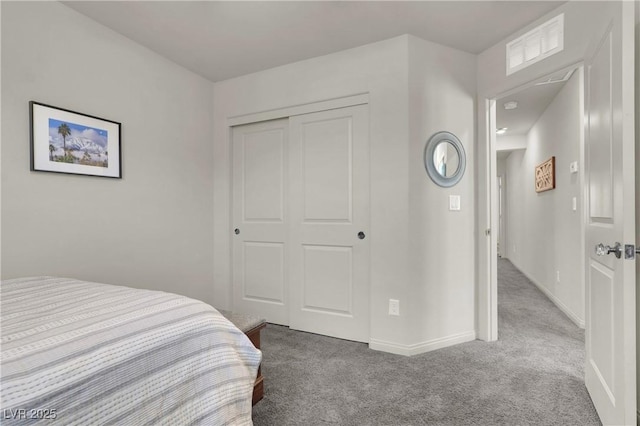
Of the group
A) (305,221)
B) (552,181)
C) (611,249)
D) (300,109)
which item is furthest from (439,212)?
(552,181)

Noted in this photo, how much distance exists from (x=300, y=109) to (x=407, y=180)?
1178mm

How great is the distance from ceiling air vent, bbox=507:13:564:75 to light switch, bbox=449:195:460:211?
1.02 m

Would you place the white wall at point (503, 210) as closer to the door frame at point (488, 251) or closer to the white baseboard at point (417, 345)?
the door frame at point (488, 251)

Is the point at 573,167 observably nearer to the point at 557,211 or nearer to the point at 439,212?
the point at 557,211

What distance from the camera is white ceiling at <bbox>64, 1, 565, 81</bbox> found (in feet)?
7.05

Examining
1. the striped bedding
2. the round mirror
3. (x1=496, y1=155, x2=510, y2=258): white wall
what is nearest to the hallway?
the round mirror

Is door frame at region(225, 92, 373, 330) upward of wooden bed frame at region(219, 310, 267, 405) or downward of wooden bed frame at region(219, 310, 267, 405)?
upward

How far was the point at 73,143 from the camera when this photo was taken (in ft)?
7.07

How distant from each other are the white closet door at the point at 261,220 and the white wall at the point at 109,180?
0.31m

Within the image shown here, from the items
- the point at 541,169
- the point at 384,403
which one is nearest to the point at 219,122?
the point at 384,403

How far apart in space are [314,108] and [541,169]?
11.7 feet

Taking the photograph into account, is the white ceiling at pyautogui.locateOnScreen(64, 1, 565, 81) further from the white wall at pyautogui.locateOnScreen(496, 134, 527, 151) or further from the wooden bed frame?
the white wall at pyautogui.locateOnScreen(496, 134, 527, 151)

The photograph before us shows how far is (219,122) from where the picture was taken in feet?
11.0

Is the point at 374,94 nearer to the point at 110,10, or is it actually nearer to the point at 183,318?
the point at 110,10
